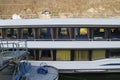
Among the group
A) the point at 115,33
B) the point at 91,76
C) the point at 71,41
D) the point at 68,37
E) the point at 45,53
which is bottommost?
the point at 91,76

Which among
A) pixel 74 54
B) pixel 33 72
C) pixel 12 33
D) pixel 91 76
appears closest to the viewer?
pixel 33 72

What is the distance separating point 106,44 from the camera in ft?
69.9

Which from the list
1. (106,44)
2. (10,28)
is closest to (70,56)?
(106,44)

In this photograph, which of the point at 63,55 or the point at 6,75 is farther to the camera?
the point at 63,55

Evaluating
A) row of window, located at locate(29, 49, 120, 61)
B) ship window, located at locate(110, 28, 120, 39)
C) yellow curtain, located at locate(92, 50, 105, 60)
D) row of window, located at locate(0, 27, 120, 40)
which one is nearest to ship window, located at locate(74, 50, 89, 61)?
row of window, located at locate(29, 49, 120, 61)

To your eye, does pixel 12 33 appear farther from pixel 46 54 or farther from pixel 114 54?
pixel 114 54

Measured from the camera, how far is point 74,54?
848 inches

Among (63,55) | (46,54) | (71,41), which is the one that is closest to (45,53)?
(46,54)

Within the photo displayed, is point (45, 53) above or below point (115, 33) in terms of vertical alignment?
below

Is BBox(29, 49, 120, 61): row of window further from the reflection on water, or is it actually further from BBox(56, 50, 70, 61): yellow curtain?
the reflection on water

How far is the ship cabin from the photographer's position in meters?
21.3

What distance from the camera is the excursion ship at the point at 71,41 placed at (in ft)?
69.6

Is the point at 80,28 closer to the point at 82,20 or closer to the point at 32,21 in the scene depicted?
the point at 82,20

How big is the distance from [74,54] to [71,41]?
0.79m
